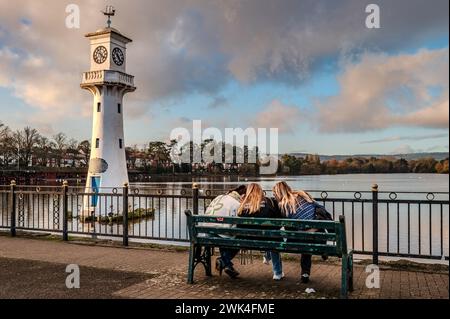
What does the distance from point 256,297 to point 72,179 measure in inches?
3660

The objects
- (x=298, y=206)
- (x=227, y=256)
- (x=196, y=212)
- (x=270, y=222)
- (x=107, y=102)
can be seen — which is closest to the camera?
(x=270, y=222)

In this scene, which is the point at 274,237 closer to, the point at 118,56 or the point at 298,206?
the point at 298,206

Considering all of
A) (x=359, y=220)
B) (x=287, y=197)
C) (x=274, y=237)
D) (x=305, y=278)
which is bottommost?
(x=359, y=220)

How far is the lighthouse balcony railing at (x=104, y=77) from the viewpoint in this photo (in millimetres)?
30656

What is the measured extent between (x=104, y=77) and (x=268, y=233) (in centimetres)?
2708

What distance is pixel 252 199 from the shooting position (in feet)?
20.8

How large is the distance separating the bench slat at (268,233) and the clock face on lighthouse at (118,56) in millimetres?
27091

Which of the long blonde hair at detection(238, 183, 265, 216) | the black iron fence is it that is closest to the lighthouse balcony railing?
the black iron fence

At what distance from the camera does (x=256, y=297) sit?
569cm

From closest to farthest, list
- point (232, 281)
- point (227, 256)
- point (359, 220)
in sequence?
point (232, 281)
point (227, 256)
point (359, 220)

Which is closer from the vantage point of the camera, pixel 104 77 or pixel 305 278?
pixel 305 278

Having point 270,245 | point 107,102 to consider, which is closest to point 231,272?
point 270,245

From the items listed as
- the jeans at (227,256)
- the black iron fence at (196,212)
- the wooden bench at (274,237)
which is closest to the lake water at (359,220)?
the black iron fence at (196,212)
